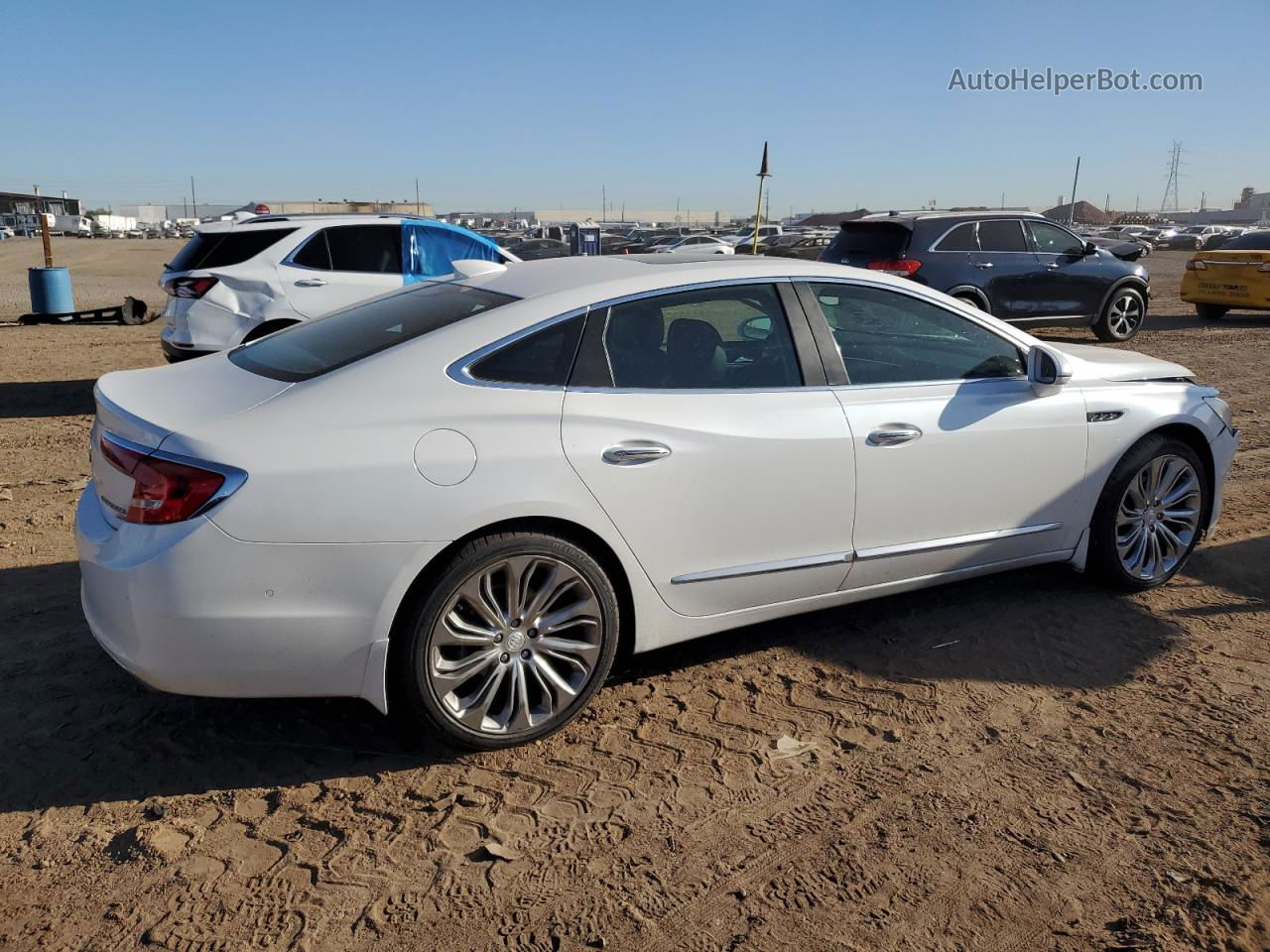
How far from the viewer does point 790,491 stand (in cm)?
377

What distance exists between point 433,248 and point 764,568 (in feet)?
22.2

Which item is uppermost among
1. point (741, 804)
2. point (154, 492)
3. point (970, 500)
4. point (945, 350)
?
point (945, 350)

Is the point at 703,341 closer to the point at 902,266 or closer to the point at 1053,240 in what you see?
the point at 902,266

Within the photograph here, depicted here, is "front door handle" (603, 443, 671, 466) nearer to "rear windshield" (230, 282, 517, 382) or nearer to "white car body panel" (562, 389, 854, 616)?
"white car body panel" (562, 389, 854, 616)

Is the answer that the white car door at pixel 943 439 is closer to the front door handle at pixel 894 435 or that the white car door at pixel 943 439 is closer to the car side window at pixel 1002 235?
the front door handle at pixel 894 435

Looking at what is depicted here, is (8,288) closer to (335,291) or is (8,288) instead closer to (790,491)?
(335,291)

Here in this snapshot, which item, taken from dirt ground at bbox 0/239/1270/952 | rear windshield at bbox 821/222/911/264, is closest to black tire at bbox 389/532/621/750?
dirt ground at bbox 0/239/1270/952

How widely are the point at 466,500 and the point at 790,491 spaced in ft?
4.05

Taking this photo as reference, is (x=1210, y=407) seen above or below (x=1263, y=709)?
above

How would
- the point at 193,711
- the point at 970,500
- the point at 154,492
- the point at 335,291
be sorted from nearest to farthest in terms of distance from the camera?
1. the point at 154,492
2. the point at 193,711
3. the point at 970,500
4. the point at 335,291

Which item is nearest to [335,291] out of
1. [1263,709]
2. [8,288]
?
[1263,709]

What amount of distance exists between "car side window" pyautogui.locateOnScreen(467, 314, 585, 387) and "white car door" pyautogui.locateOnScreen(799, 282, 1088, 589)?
1.04 metres

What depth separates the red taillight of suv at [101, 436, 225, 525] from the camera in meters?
2.96

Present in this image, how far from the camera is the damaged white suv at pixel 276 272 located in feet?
28.4
